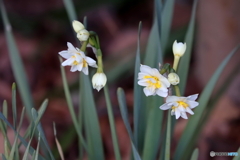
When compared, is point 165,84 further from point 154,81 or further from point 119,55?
point 119,55

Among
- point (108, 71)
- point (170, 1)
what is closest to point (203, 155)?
point (108, 71)

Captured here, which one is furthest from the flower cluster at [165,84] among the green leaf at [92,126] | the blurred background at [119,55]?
the blurred background at [119,55]

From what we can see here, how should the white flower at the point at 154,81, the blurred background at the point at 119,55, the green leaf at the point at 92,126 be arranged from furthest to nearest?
the blurred background at the point at 119,55 < the green leaf at the point at 92,126 < the white flower at the point at 154,81

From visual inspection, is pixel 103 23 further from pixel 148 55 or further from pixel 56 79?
pixel 148 55

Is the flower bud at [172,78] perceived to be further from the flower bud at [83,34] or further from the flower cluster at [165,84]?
the flower bud at [83,34]

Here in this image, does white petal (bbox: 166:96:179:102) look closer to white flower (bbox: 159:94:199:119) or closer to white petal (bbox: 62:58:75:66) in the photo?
white flower (bbox: 159:94:199:119)

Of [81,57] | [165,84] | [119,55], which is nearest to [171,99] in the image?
[165,84]
